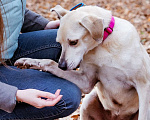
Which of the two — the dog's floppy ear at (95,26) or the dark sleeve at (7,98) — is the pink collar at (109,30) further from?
the dark sleeve at (7,98)

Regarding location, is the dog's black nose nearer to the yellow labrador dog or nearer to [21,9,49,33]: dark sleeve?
the yellow labrador dog

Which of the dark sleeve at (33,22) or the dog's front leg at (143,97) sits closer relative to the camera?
the dog's front leg at (143,97)

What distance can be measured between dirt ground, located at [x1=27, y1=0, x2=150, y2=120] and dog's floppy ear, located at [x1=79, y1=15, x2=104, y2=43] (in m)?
2.81

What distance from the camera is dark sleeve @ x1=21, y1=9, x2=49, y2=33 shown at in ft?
10.7

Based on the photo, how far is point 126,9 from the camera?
8078 millimetres

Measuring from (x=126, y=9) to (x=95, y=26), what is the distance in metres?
6.01

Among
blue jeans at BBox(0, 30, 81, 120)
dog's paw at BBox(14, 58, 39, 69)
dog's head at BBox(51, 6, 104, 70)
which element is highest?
dog's head at BBox(51, 6, 104, 70)

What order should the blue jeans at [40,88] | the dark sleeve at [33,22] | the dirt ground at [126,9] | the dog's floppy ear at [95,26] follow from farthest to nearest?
the dirt ground at [126,9] → the dark sleeve at [33,22] → the blue jeans at [40,88] → the dog's floppy ear at [95,26]

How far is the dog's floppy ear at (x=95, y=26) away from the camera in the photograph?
7.64 feet

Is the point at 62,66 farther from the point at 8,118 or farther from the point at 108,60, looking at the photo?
the point at 8,118

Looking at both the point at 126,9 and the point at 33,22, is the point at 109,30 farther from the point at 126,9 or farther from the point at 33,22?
the point at 126,9

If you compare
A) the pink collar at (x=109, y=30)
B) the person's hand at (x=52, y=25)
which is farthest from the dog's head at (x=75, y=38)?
the person's hand at (x=52, y=25)

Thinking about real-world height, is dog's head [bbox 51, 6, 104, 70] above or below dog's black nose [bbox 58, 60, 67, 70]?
above

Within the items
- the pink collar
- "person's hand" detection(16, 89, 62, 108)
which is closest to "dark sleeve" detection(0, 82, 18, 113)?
"person's hand" detection(16, 89, 62, 108)
